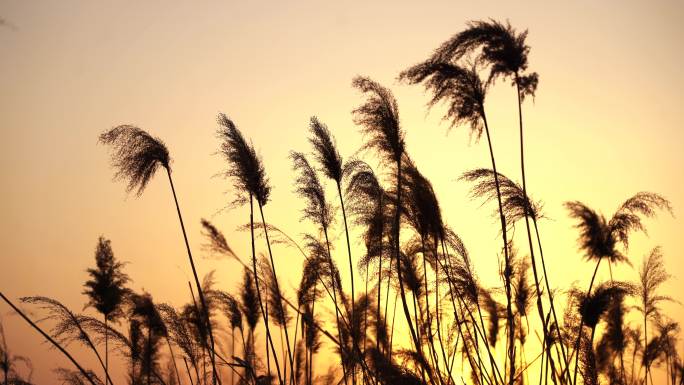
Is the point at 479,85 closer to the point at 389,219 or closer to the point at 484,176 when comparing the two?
the point at 484,176

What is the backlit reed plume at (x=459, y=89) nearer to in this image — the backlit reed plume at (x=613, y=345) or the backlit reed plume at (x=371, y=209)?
the backlit reed plume at (x=371, y=209)

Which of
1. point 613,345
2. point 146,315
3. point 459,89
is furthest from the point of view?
point 613,345

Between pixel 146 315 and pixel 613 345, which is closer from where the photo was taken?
pixel 146 315

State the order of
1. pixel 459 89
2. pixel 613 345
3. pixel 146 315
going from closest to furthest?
pixel 459 89, pixel 146 315, pixel 613 345

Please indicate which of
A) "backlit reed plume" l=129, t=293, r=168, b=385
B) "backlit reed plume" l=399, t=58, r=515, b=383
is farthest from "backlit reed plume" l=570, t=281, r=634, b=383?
"backlit reed plume" l=129, t=293, r=168, b=385

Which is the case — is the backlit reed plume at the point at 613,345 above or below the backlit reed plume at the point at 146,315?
above

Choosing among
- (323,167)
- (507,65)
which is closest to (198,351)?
(323,167)

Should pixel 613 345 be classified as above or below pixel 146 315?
above

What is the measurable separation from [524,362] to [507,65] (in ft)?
14.8

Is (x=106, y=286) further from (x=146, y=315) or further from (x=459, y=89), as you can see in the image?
(x=459, y=89)

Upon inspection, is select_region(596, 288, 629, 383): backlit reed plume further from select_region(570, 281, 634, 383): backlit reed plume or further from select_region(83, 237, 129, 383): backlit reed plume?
select_region(83, 237, 129, 383): backlit reed plume

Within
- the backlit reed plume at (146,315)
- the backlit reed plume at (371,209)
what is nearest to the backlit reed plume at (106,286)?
the backlit reed plume at (146,315)

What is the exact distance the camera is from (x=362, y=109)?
704 cm

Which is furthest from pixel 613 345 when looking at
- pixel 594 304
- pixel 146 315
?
pixel 146 315
